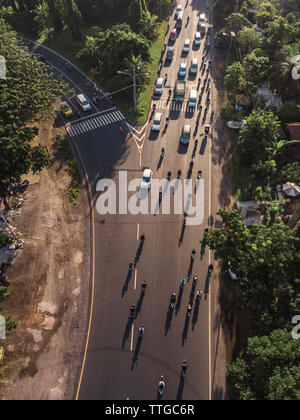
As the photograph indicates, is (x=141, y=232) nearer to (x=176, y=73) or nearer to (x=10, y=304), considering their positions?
(x=10, y=304)

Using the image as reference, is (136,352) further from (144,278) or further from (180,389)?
(144,278)

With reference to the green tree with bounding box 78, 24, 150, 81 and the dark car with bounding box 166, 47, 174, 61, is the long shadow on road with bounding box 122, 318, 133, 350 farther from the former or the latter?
the dark car with bounding box 166, 47, 174, 61

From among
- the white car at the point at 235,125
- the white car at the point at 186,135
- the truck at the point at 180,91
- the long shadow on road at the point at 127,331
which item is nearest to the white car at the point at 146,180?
the white car at the point at 186,135

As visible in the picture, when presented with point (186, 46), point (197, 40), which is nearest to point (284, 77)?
point (186, 46)

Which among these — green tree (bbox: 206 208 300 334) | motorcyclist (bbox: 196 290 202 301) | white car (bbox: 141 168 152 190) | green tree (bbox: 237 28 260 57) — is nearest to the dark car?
green tree (bbox: 237 28 260 57)

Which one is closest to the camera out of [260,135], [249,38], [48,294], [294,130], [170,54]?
[48,294]

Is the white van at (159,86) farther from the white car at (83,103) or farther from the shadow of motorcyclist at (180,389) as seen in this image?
the shadow of motorcyclist at (180,389)
